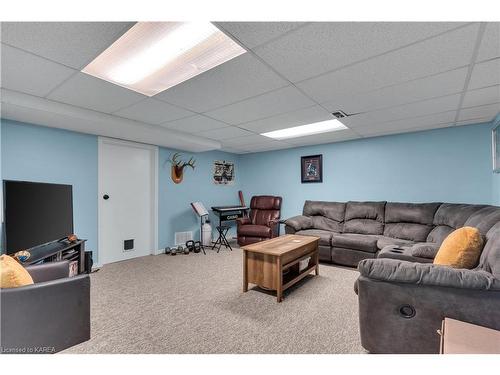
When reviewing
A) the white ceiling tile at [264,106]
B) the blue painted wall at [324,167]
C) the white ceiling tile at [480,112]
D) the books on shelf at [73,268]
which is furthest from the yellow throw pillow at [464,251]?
the books on shelf at [73,268]

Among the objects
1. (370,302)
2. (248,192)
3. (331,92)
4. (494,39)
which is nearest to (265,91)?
(331,92)

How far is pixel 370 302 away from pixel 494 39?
188 centimetres

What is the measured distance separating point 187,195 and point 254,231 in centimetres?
167

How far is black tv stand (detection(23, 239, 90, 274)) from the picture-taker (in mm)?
2191

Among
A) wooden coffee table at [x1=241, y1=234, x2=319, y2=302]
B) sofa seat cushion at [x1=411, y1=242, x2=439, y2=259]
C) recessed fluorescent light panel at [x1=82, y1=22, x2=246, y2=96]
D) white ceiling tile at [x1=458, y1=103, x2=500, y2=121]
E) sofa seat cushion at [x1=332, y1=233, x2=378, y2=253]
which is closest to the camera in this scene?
recessed fluorescent light panel at [x1=82, y1=22, x2=246, y2=96]

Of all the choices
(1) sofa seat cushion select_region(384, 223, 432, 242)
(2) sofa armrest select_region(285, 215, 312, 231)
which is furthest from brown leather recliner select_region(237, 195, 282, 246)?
(1) sofa seat cushion select_region(384, 223, 432, 242)

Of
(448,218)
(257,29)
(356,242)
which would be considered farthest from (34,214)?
(448,218)

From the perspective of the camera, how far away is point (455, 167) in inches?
141

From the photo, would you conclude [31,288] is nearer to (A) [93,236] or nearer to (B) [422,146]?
(A) [93,236]

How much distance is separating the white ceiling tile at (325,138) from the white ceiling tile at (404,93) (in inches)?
44.8

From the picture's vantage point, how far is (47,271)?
179 centimetres

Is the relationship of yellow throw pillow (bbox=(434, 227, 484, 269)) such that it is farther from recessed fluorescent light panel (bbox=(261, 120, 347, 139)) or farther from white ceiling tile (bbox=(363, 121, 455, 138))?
white ceiling tile (bbox=(363, 121, 455, 138))

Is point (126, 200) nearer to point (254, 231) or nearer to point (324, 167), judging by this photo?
point (254, 231)

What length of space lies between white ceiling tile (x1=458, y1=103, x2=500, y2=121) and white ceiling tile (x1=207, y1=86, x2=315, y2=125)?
80.8 inches
